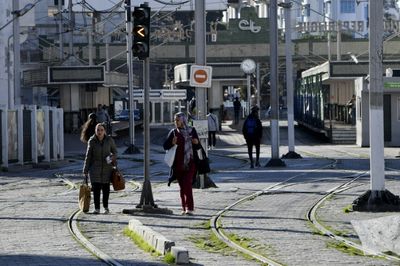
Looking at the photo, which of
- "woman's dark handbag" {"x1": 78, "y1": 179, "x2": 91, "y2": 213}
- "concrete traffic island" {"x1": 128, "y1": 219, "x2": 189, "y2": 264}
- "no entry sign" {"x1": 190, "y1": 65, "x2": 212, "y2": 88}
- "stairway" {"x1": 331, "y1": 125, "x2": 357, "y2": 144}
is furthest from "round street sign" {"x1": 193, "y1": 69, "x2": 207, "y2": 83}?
"stairway" {"x1": 331, "y1": 125, "x2": 357, "y2": 144}

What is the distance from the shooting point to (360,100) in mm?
47500

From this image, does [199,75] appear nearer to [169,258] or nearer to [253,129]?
[253,129]

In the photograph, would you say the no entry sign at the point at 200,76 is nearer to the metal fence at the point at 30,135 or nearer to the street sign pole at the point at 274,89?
the street sign pole at the point at 274,89

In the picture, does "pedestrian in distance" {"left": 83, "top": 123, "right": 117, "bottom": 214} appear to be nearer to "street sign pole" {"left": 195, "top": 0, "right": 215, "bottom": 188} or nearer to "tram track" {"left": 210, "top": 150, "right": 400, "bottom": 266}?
"tram track" {"left": 210, "top": 150, "right": 400, "bottom": 266}

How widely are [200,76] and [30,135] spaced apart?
14.7 meters

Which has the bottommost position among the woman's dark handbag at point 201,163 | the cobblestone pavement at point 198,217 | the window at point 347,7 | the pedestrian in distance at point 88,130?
the cobblestone pavement at point 198,217

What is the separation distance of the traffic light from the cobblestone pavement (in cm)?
295

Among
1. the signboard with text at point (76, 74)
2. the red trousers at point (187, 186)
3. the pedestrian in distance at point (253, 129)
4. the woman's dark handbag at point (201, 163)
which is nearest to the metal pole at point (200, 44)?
the woman's dark handbag at point (201, 163)

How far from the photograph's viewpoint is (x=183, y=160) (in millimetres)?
19141

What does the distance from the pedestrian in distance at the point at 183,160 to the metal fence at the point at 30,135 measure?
55.7ft

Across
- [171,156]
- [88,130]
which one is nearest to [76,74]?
[88,130]

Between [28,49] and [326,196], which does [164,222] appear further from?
[28,49]

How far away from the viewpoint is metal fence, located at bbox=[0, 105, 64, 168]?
35844mm

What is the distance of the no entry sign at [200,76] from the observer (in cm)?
2444
